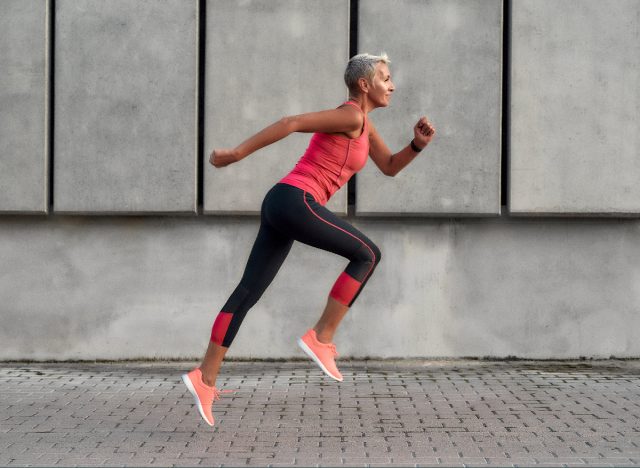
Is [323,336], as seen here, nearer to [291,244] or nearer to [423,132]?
[291,244]

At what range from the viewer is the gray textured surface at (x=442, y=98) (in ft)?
28.8

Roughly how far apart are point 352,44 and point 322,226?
168 inches

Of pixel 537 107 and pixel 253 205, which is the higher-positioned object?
pixel 537 107

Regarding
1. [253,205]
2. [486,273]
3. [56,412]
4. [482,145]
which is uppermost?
[482,145]

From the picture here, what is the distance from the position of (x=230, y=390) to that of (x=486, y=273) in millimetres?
2961

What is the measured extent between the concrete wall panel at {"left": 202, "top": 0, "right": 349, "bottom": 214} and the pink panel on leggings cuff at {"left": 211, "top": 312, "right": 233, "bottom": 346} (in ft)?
11.3

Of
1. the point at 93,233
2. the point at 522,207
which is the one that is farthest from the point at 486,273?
the point at 93,233

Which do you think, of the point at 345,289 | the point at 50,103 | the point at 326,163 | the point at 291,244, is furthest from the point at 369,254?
the point at 50,103

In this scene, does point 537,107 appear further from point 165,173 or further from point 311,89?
point 165,173

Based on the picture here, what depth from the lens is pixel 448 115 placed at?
347 inches

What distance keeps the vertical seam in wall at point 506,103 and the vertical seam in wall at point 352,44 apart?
1.42m

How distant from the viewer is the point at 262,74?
28.8 feet

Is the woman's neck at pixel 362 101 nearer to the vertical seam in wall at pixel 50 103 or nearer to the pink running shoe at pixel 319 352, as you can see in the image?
the pink running shoe at pixel 319 352

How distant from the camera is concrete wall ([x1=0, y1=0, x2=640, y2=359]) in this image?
8.78 metres
